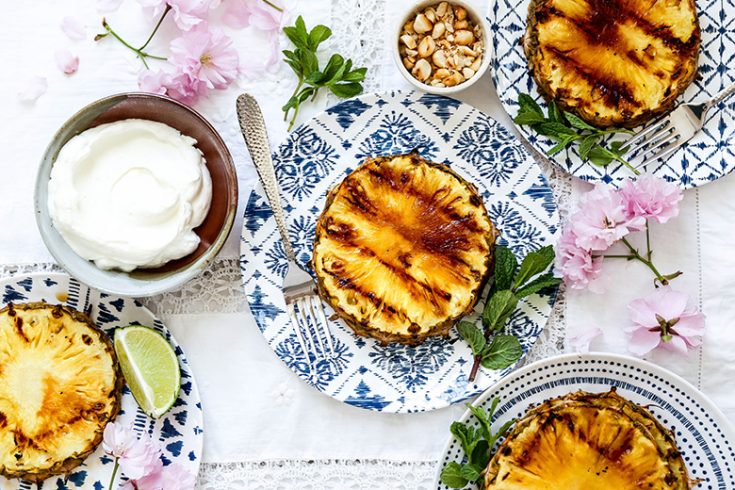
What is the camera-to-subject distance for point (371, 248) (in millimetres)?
2328

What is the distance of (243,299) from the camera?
255 centimetres

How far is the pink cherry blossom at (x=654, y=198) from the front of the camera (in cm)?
236

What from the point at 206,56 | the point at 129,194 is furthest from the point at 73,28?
the point at 129,194

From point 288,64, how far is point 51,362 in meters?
1.02

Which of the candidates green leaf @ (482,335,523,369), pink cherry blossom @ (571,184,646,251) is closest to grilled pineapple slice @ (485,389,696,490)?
green leaf @ (482,335,523,369)

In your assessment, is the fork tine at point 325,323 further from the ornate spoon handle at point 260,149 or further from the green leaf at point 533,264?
the green leaf at point 533,264

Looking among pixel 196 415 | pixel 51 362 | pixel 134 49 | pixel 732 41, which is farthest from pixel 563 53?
pixel 51 362

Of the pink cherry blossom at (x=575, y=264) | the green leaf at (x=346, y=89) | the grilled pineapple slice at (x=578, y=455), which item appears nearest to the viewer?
the grilled pineapple slice at (x=578, y=455)

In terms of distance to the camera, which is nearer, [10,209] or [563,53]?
[563,53]

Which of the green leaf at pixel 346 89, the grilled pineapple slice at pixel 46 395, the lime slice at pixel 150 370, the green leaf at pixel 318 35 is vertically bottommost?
the grilled pineapple slice at pixel 46 395

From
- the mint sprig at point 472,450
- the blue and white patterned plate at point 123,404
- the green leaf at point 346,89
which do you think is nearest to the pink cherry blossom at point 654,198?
the mint sprig at point 472,450

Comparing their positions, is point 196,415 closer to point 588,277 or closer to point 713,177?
point 588,277

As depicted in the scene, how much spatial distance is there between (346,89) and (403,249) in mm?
488

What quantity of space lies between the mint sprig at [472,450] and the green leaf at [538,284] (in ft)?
0.95
